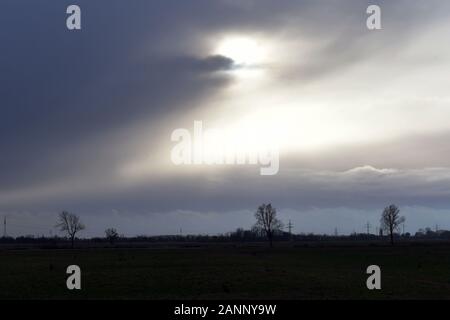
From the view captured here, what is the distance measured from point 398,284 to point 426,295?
5.37 meters

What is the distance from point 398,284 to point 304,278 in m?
6.80

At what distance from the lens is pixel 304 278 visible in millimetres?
41062

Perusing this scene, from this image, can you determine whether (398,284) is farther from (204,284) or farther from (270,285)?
(204,284)

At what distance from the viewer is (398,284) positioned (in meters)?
37.4

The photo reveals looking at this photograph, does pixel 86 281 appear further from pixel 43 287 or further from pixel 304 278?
pixel 304 278
